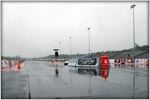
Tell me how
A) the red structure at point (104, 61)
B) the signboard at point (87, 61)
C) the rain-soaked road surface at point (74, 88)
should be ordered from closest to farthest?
the rain-soaked road surface at point (74, 88) → the red structure at point (104, 61) → the signboard at point (87, 61)

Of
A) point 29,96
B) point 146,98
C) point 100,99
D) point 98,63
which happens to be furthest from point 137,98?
point 98,63

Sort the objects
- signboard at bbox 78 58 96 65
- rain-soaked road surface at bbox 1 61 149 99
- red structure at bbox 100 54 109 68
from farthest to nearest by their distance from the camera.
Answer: signboard at bbox 78 58 96 65
red structure at bbox 100 54 109 68
rain-soaked road surface at bbox 1 61 149 99

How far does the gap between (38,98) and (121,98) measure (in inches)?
126

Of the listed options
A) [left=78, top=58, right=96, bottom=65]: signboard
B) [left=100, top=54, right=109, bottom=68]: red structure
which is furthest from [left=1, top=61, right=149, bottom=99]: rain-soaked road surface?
[left=78, top=58, right=96, bottom=65]: signboard

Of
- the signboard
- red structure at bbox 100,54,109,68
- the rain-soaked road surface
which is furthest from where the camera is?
the signboard

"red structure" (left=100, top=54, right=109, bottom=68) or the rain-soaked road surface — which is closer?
the rain-soaked road surface

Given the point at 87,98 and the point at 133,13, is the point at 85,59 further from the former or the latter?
the point at 87,98

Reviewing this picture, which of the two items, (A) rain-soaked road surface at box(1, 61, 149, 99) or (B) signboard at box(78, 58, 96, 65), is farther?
(B) signboard at box(78, 58, 96, 65)

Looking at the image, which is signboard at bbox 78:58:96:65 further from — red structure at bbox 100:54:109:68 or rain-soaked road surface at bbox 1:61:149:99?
rain-soaked road surface at bbox 1:61:149:99

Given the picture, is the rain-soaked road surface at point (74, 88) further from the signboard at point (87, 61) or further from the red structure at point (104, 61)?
the signboard at point (87, 61)

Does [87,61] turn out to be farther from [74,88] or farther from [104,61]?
[74,88]

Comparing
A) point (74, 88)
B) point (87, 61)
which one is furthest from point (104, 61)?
point (74, 88)

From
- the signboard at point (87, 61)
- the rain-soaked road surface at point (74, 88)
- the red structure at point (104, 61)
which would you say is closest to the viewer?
the rain-soaked road surface at point (74, 88)

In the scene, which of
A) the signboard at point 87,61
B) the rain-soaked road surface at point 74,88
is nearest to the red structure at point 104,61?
the signboard at point 87,61
